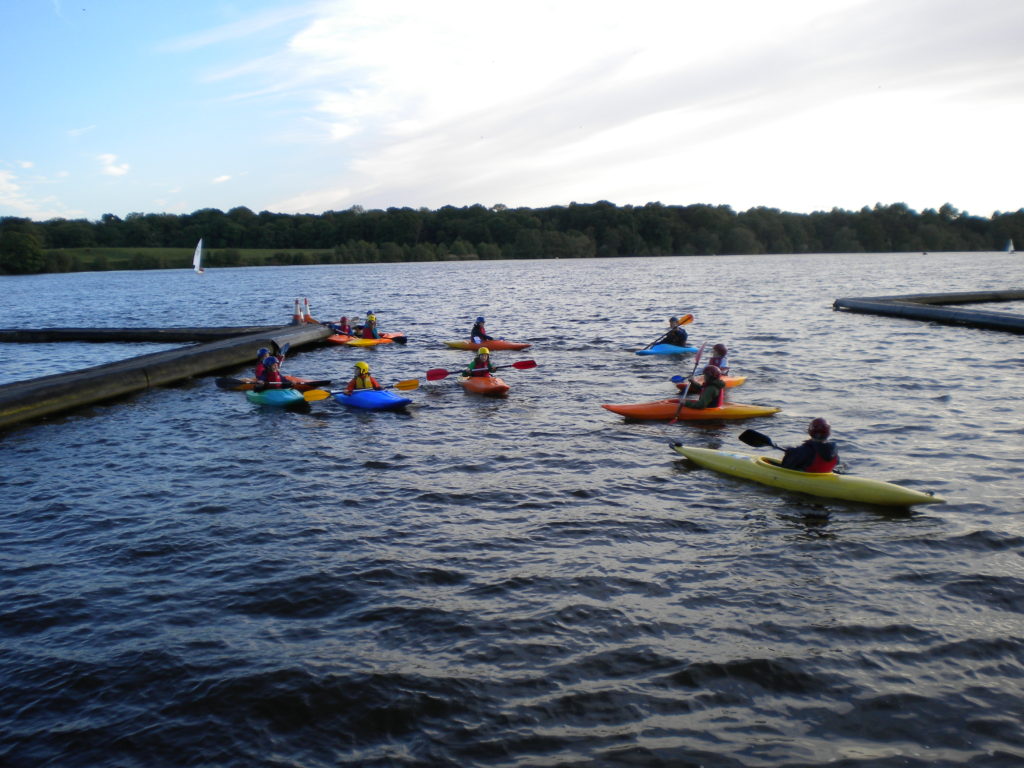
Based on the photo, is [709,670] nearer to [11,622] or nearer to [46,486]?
[11,622]

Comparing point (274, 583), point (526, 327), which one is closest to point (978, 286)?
point (526, 327)

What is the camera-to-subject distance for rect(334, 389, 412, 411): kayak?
16219 millimetres

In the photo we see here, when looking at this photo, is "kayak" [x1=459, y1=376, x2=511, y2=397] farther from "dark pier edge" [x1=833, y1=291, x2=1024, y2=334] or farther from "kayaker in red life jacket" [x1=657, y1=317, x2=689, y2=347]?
"dark pier edge" [x1=833, y1=291, x2=1024, y2=334]

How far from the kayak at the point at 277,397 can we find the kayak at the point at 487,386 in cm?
393

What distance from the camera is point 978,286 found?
2227 inches

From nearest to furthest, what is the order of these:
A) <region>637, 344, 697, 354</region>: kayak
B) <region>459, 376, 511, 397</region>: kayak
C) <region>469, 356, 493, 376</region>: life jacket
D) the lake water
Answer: the lake water → <region>459, 376, 511, 397</region>: kayak → <region>469, 356, 493, 376</region>: life jacket → <region>637, 344, 697, 354</region>: kayak

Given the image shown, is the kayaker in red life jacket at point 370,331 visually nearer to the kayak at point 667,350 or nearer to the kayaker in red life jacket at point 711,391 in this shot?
the kayak at point 667,350

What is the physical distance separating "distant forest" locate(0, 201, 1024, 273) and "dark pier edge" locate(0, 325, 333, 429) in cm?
12059

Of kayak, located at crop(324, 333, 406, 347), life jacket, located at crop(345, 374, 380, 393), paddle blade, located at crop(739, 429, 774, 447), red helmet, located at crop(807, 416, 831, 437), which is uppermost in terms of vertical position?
red helmet, located at crop(807, 416, 831, 437)

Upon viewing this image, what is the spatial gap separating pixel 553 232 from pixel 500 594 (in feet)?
542

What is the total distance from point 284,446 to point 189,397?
631 cm

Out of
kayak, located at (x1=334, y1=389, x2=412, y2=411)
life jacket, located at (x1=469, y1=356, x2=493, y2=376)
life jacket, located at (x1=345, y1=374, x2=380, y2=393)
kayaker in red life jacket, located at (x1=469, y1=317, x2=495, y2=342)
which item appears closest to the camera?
kayak, located at (x1=334, y1=389, x2=412, y2=411)

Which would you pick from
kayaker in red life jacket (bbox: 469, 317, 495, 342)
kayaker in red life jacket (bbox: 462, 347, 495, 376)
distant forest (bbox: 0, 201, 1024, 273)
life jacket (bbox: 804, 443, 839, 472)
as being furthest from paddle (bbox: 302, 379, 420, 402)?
distant forest (bbox: 0, 201, 1024, 273)

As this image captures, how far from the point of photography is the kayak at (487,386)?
17.6 m
